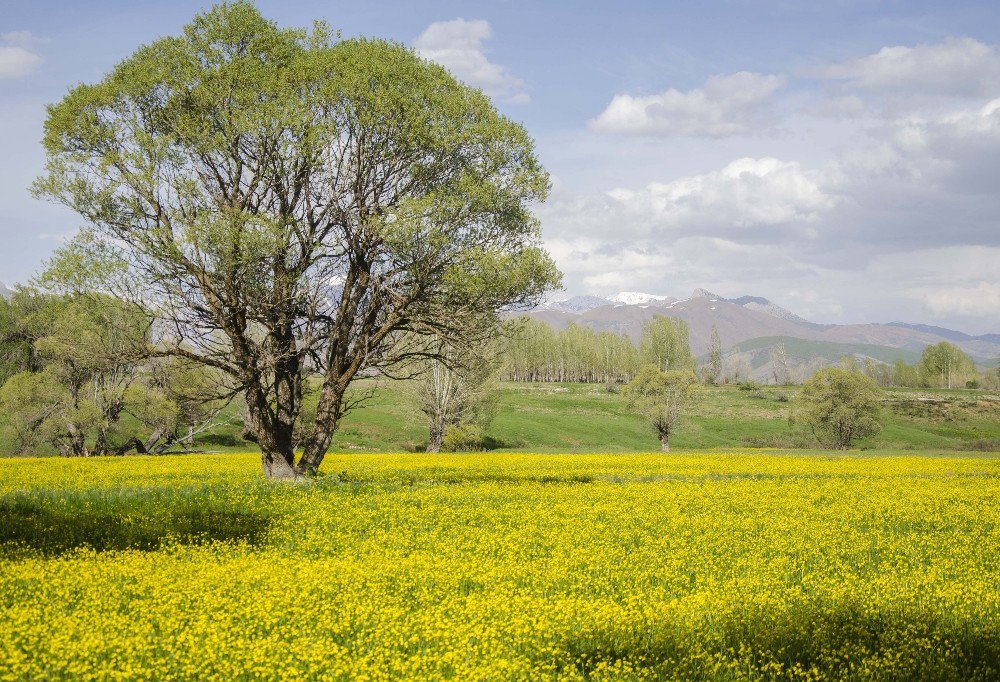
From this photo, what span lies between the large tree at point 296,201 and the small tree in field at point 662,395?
4794cm

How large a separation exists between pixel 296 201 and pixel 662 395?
172 ft

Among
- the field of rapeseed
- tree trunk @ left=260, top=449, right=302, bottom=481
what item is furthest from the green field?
the field of rapeseed

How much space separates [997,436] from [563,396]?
64.1 m

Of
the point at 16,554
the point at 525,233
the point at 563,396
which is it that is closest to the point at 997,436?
the point at 563,396

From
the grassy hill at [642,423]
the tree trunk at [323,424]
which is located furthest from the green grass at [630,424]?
the tree trunk at [323,424]

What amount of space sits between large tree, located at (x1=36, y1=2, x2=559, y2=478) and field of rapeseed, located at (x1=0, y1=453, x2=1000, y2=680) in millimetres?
4953

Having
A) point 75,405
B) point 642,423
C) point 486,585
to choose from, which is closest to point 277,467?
point 486,585

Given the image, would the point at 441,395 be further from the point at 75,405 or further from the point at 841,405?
the point at 841,405

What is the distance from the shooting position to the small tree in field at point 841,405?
7100 cm

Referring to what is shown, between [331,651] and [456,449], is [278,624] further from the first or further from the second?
[456,449]

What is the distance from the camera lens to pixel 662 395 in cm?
7088

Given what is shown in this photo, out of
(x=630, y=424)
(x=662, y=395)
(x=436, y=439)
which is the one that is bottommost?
(x=630, y=424)

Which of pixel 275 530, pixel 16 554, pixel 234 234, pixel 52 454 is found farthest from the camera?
pixel 52 454

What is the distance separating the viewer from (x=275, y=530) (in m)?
16.1
